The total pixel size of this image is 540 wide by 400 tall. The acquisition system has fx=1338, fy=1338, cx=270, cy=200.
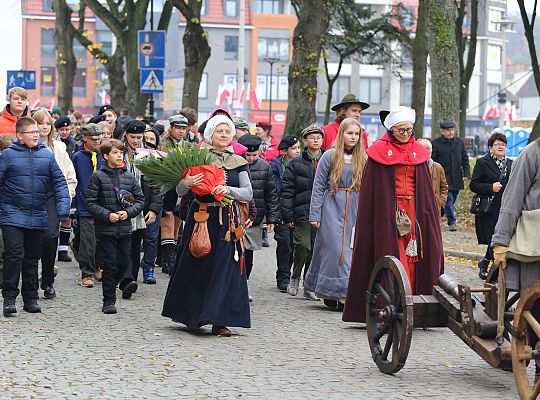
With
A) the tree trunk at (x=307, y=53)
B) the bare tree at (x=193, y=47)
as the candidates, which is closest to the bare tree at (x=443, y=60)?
the tree trunk at (x=307, y=53)

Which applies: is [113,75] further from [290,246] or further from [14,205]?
[14,205]

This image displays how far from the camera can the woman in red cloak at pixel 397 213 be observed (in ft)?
37.3

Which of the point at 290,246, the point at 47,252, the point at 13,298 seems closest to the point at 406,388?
the point at 13,298

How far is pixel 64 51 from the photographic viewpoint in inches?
1657

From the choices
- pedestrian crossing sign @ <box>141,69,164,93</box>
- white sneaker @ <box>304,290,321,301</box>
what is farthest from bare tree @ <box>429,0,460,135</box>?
white sneaker @ <box>304,290,321,301</box>

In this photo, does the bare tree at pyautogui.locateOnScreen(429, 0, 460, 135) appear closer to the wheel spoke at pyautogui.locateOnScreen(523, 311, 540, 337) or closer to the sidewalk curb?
the sidewalk curb

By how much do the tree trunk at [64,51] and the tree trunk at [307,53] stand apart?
14684mm

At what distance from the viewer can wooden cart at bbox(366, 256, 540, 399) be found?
7.93 m

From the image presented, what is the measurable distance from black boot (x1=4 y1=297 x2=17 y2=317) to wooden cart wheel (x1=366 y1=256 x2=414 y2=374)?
3959 millimetres

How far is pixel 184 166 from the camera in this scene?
37.4ft

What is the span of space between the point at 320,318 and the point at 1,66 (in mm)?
25554

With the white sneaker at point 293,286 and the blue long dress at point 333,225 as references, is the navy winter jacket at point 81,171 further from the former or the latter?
the blue long dress at point 333,225

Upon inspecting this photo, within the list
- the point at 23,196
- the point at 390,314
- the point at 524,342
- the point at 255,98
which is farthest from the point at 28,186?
the point at 255,98

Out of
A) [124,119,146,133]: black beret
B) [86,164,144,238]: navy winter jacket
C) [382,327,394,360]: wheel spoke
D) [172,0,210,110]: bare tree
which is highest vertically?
[172,0,210,110]: bare tree
